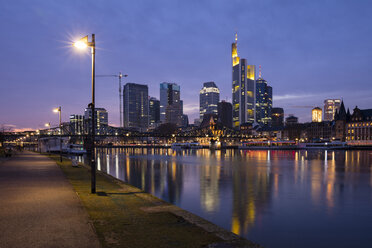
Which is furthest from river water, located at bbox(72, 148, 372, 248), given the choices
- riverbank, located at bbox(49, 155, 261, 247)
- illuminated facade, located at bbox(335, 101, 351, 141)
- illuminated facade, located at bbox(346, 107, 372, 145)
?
illuminated facade, located at bbox(335, 101, 351, 141)

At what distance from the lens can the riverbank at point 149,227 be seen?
9.27m

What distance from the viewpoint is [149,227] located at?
35.6 ft

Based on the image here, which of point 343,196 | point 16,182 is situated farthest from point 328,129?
point 16,182

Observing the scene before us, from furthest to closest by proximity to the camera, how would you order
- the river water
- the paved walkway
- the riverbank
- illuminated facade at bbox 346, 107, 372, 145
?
1. illuminated facade at bbox 346, 107, 372, 145
2. the river water
3. the riverbank
4. the paved walkway

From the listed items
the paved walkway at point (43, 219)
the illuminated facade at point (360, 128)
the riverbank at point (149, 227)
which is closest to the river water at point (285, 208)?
the riverbank at point (149, 227)

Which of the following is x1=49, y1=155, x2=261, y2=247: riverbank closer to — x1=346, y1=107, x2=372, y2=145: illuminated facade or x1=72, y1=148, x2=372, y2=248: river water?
x1=72, y1=148, x2=372, y2=248: river water

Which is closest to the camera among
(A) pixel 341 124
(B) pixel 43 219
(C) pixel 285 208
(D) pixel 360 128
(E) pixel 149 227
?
(E) pixel 149 227

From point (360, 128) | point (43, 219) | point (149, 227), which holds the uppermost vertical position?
point (360, 128)

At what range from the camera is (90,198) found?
52.4ft

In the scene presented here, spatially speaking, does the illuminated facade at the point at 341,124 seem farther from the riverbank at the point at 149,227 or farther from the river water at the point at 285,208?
the riverbank at the point at 149,227

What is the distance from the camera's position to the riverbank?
30.4 feet

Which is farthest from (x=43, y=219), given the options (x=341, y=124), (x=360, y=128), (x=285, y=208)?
(x=341, y=124)

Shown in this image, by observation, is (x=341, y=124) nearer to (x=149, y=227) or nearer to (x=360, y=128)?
(x=360, y=128)

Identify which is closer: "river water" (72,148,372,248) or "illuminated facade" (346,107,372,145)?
"river water" (72,148,372,248)
